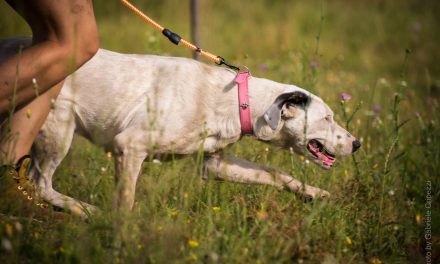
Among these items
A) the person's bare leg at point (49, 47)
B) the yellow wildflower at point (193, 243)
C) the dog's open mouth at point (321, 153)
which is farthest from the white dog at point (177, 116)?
the yellow wildflower at point (193, 243)

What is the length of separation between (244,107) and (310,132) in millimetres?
531

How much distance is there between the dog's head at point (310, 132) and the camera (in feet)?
13.3

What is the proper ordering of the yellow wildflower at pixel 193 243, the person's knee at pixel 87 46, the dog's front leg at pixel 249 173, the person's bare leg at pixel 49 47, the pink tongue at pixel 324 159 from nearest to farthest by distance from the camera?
the yellow wildflower at pixel 193 243 < the person's bare leg at pixel 49 47 < the person's knee at pixel 87 46 < the dog's front leg at pixel 249 173 < the pink tongue at pixel 324 159

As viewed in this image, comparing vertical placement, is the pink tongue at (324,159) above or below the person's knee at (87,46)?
below

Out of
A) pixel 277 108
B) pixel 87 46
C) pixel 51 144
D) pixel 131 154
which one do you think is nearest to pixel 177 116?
pixel 131 154

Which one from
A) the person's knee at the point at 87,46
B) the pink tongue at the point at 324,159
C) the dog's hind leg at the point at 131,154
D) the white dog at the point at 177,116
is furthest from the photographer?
the pink tongue at the point at 324,159

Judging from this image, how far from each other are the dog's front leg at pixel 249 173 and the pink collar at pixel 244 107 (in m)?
0.26

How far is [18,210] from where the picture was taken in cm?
306

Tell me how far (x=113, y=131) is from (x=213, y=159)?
29.5 inches

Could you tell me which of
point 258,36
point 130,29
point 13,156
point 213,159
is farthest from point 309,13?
point 13,156

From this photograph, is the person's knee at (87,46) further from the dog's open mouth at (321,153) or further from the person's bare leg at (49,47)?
the dog's open mouth at (321,153)

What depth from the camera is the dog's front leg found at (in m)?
3.99

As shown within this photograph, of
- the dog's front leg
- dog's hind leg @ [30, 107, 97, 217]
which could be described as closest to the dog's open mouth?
the dog's front leg

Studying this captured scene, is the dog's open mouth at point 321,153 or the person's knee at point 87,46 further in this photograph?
the dog's open mouth at point 321,153
